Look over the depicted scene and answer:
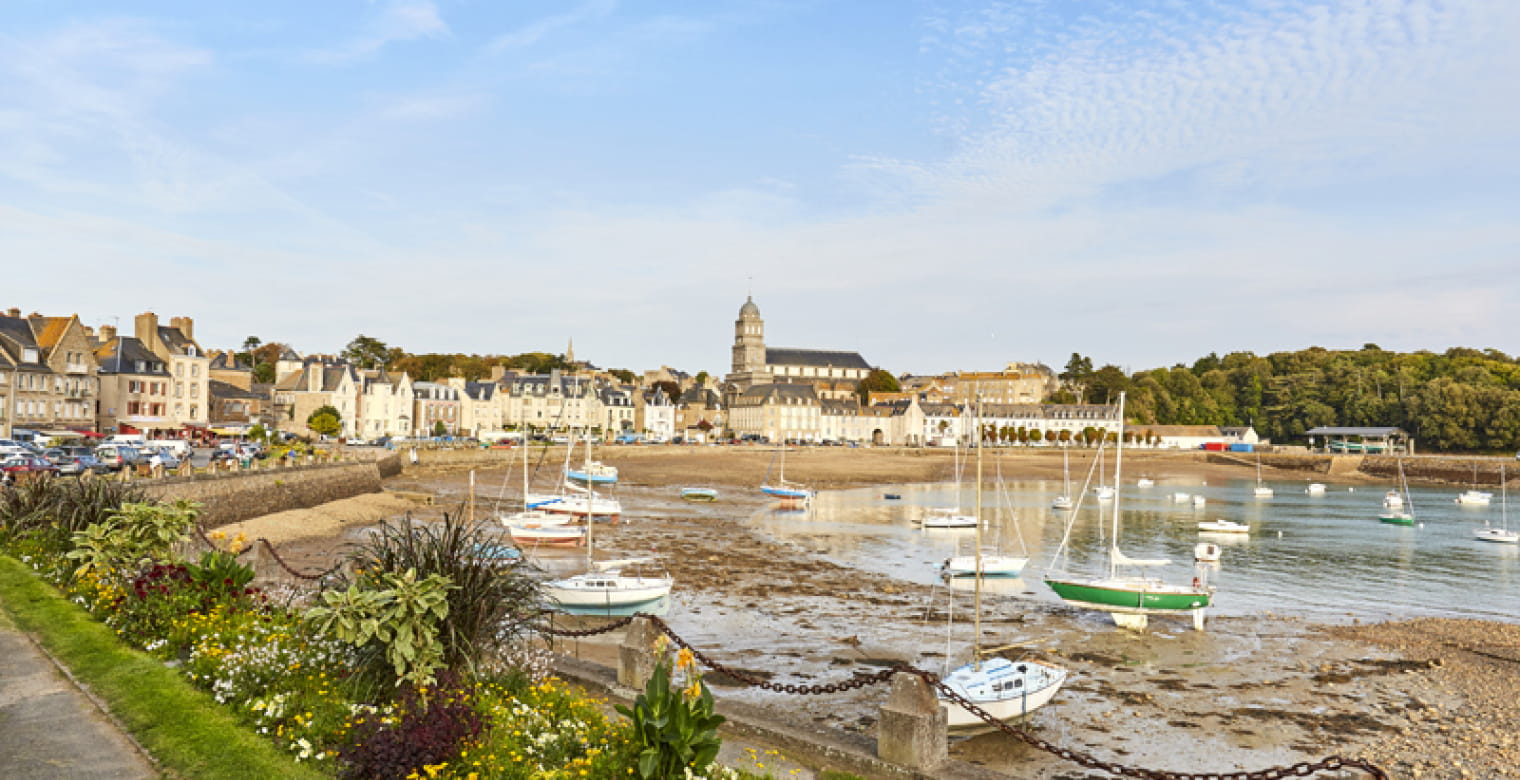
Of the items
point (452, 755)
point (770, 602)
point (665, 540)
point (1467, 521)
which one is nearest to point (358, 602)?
point (452, 755)

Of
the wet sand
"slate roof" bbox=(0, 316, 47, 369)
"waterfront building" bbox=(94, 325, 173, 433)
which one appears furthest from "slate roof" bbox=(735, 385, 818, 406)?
the wet sand

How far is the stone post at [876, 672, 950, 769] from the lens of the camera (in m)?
9.66

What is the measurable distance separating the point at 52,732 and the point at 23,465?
106 feet

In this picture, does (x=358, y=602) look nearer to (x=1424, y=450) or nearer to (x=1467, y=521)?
(x=1467, y=521)

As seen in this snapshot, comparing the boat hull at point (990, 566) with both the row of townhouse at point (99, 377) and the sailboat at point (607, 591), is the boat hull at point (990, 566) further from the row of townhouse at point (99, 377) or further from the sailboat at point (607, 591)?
the row of townhouse at point (99, 377)

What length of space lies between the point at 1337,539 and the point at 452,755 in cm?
5661

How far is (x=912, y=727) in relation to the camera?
968 centimetres

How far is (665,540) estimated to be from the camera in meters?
42.7

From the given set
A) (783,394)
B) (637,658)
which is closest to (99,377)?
(637,658)

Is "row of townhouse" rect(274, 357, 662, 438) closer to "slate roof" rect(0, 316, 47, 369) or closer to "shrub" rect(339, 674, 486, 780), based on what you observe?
"slate roof" rect(0, 316, 47, 369)

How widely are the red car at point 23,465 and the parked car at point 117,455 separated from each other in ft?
12.0

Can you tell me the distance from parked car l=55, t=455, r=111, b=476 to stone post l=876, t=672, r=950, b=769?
1424 inches

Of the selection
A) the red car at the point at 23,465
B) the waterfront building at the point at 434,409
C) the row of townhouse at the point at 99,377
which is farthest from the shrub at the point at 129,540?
the waterfront building at the point at 434,409

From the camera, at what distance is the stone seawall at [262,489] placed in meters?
33.4
